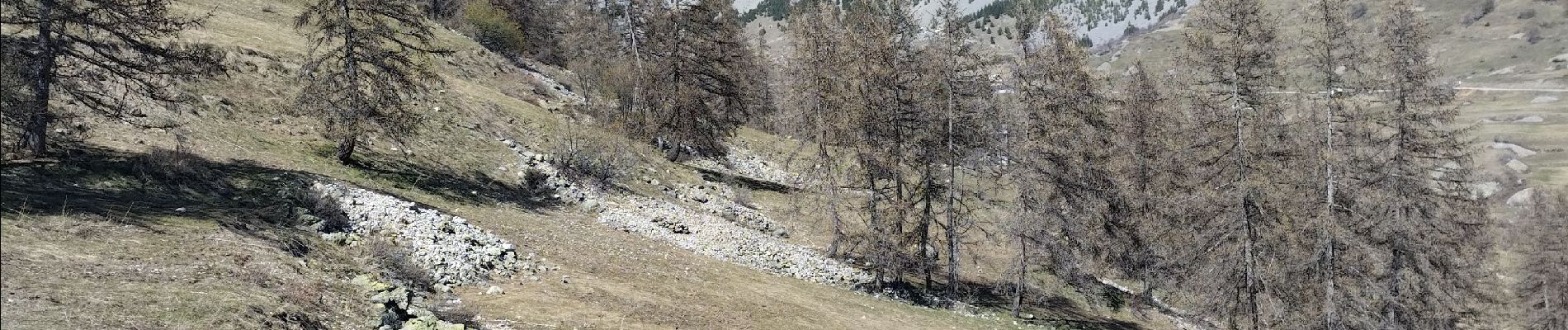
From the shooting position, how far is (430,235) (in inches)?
670

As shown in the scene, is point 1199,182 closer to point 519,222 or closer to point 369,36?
point 519,222

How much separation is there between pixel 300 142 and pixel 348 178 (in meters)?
Result: 3.51

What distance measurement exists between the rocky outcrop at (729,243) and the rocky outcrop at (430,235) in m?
6.99

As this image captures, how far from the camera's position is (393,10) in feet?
71.7

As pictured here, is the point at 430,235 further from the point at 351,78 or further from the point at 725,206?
the point at 725,206

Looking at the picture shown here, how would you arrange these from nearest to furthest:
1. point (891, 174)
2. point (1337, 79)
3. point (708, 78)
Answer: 1. point (1337, 79)
2. point (891, 174)
3. point (708, 78)

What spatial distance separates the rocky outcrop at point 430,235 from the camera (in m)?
15.6

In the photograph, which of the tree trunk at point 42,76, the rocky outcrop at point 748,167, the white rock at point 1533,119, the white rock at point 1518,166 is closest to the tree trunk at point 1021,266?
the rocky outcrop at point 748,167

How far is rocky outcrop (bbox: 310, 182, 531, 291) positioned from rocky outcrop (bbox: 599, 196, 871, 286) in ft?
22.9

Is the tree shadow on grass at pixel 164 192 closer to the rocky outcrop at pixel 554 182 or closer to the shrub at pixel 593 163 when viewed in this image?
the rocky outcrop at pixel 554 182

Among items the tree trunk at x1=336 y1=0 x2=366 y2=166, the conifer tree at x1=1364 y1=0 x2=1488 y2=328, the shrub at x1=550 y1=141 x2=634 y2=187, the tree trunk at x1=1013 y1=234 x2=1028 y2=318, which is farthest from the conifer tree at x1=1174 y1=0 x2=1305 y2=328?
the tree trunk at x1=336 y1=0 x2=366 y2=166

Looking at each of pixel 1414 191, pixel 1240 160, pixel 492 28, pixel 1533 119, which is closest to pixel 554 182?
pixel 1240 160

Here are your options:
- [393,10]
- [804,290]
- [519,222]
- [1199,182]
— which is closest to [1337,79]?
[1199,182]

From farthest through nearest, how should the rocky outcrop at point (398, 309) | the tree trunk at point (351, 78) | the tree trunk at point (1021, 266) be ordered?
the tree trunk at point (1021, 266)
the tree trunk at point (351, 78)
the rocky outcrop at point (398, 309)
